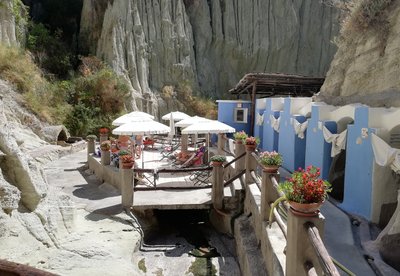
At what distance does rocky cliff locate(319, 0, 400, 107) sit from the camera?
10.8 metres

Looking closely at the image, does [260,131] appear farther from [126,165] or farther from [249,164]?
[126,165]

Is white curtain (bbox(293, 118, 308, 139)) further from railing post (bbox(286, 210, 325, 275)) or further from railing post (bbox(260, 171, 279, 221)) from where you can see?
railing post (bbox(286, 210, 325, 275))

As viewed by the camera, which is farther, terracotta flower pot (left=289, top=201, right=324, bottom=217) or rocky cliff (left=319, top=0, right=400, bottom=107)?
rocky cliff (left=319, top=0, right=400, bottom=107)

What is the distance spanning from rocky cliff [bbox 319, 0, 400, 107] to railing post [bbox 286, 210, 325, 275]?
7256 millimetres

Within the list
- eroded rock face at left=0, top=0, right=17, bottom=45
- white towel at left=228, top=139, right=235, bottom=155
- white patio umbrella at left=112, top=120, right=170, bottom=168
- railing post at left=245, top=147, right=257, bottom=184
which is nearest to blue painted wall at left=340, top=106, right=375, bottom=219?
railing post at left=245, top=147, right=257, bottom=184

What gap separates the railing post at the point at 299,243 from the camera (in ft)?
14.6

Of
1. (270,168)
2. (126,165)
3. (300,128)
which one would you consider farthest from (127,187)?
(300,128)

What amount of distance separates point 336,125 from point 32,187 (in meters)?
8.90

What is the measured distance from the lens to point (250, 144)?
10.5 meters

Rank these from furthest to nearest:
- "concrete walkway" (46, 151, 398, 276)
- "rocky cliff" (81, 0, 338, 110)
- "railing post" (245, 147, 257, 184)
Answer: "rocky cliff" (81, 0, 338, 110), "railing post" (245, 147, 257, 184), "concrete walkway" (46, 151, 398, 276)

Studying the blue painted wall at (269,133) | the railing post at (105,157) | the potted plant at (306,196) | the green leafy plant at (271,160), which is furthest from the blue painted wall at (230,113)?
the potted plant at (306,196)

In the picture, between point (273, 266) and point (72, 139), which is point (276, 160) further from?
point (72, 139)

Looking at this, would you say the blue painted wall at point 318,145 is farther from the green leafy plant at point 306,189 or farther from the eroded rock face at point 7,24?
the eroded rock face at point 7,24

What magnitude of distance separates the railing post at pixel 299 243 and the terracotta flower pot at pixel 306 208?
0.20 ft
